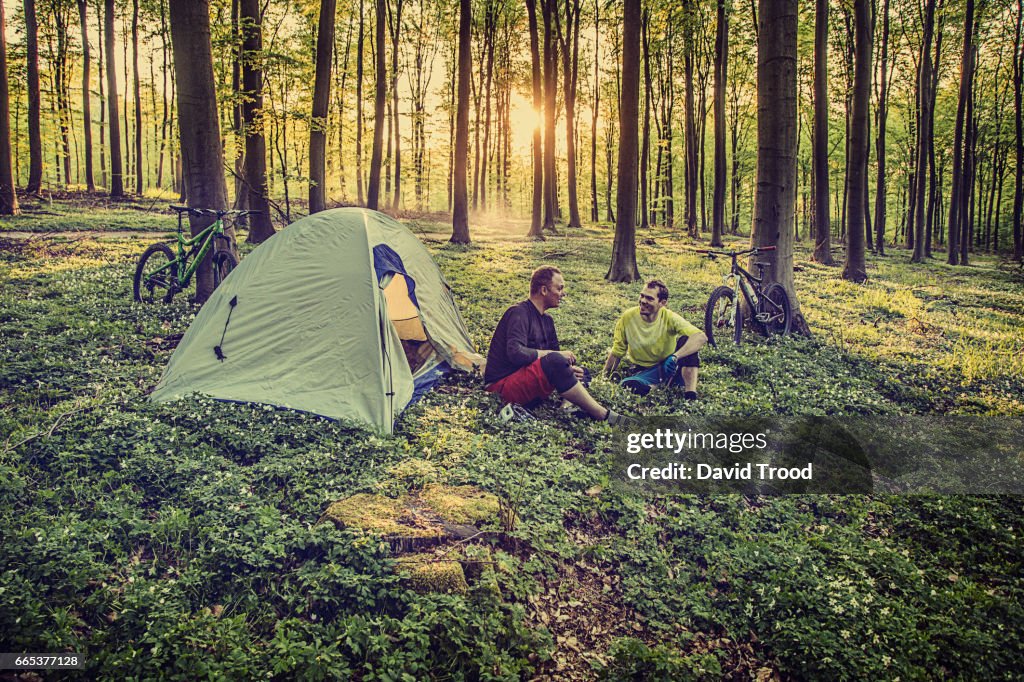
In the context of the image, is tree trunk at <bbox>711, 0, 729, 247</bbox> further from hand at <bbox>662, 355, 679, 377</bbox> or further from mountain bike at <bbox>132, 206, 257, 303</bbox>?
mountain bike at <bbox>132, 206, 257, 303</bbox>

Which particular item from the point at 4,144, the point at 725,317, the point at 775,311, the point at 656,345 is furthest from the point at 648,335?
the point at 4,144

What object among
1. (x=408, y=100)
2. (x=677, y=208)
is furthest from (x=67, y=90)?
(x=677, y=208)

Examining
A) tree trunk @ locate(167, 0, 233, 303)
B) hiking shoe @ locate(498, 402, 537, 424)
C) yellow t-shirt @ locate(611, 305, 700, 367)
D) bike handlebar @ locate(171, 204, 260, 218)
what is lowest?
hiking shoe @ locate(498, 402, 537, 424)

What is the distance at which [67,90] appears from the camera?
22.7 m

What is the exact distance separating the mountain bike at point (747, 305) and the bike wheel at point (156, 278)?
25.8 feet

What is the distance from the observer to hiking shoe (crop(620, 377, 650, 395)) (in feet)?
21.3

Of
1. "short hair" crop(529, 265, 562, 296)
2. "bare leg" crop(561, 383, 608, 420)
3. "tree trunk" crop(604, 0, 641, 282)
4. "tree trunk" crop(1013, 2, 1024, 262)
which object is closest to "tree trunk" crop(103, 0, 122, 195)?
"tree trunk" crop(604, 0, 641, 282)

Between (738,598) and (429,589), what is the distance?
6.13 ft

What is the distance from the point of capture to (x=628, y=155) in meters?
12.2

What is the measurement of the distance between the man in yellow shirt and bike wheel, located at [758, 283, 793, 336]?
2900 millimetres

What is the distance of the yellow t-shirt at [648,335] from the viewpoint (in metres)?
6.36

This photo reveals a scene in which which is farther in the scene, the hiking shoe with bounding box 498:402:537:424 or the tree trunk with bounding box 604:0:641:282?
the tree trunk with bounding box 604:0:641:282

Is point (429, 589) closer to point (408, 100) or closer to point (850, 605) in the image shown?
point (850, 605)

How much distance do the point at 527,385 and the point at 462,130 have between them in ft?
41.4
